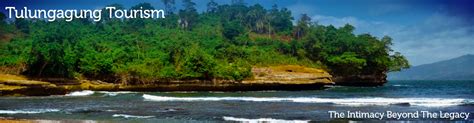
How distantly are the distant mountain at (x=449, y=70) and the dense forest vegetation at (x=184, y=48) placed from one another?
178 ft

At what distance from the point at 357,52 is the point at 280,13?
26280mm

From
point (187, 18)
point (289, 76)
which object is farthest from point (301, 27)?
point (289, 76)

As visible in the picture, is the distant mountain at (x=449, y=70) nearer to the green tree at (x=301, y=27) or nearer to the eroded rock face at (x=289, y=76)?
Result: the green tree at (x=301, y=27)

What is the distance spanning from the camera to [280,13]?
3046 inches

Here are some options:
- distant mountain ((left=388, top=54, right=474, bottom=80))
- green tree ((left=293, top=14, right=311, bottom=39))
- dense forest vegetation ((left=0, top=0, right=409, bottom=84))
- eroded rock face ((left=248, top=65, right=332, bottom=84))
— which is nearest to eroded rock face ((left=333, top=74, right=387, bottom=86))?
dense forest vegetation ((left=0, top=0, right=409, bottom=84))

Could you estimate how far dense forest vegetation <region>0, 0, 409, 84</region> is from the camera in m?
40.3

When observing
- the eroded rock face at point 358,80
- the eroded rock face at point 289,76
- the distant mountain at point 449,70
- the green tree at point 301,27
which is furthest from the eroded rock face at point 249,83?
the distant mountain at point 449,70

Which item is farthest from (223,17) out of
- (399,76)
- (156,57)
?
(399,76)

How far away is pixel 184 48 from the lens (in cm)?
4478

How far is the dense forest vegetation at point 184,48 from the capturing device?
40.3m

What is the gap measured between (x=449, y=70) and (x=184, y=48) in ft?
321

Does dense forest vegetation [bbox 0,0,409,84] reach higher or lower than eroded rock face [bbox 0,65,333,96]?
higher

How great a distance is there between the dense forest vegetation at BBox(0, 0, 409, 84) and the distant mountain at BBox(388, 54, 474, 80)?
5429cm

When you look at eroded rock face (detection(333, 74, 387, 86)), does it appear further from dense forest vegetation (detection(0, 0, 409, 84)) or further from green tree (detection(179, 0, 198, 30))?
green tree (detection(179, 0, 198, 30))
